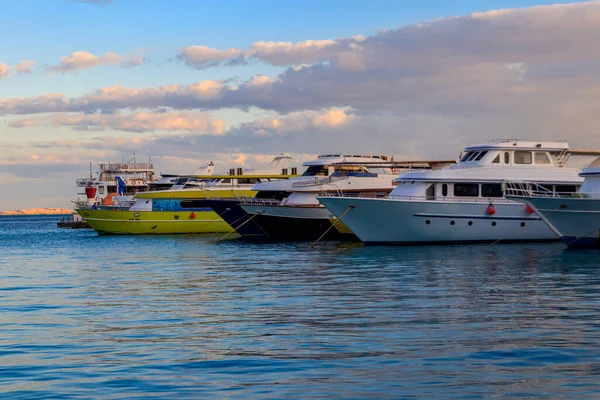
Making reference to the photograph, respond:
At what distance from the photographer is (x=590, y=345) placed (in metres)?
14.0

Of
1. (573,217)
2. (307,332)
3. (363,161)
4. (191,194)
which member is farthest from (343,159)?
(307,332)

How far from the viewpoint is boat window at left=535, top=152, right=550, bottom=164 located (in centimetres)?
4422

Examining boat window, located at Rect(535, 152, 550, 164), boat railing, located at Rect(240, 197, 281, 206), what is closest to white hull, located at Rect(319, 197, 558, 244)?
boat window, located at Rect(535, 152, 550, 164)

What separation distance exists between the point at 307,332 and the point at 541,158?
102 ft

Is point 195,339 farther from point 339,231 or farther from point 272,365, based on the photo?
point 339,231

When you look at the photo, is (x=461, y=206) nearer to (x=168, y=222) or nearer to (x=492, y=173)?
(x=492, y=173)

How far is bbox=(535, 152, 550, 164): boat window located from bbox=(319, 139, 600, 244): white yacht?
0.56 m

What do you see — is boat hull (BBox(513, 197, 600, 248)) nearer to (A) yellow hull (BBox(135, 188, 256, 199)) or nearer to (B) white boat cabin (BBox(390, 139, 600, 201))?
(B) white boat cabin (BBox(390, 139, 600, 201))

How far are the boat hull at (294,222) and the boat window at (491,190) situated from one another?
11.0 meters

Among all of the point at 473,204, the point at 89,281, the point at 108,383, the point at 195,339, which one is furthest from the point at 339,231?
the point at 108,383

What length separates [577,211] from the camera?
3706cm

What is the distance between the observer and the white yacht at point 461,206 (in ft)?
136

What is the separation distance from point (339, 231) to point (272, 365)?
38.3 metres

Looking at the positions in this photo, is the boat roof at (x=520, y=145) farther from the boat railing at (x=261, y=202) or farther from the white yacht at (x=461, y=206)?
the boat railing at (x=261, y=202)
